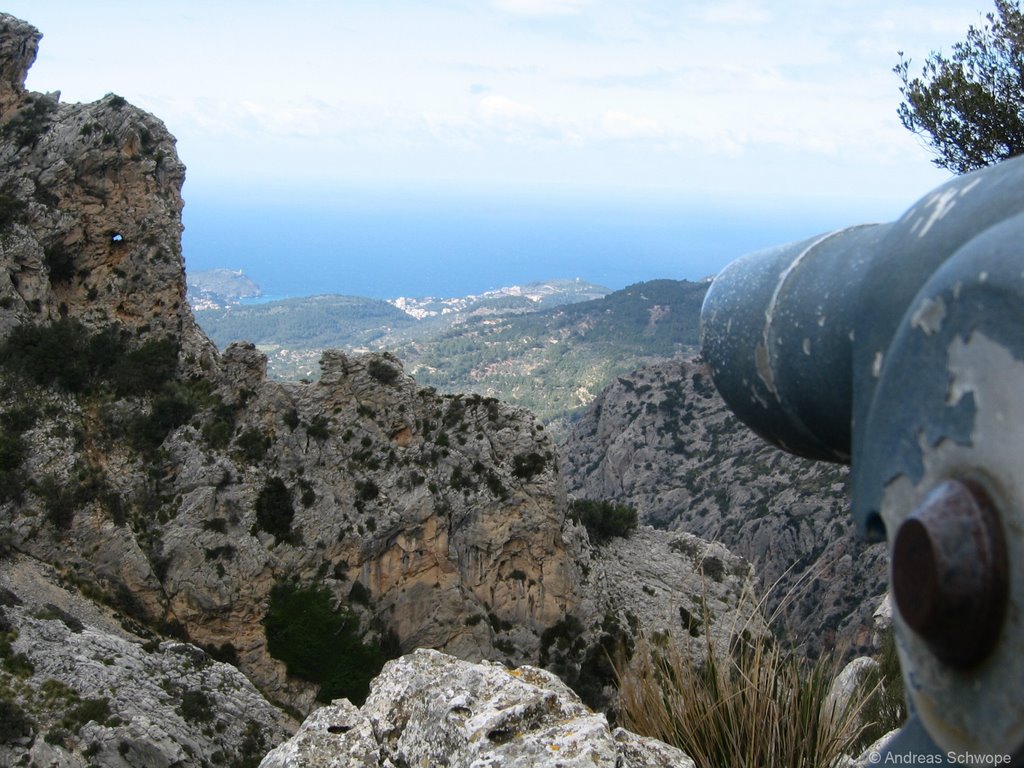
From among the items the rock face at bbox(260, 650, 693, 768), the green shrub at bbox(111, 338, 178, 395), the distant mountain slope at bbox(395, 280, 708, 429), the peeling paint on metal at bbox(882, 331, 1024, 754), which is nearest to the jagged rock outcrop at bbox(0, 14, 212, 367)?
the green shrub at bbox(111, 338, 178, 395)

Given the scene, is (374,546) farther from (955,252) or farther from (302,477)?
(955,252)

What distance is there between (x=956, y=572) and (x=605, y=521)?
4000 centimetres

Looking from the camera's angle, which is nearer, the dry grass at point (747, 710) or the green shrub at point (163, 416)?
the dry grass at point (747, 710)

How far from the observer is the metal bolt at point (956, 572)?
1001 millimetres

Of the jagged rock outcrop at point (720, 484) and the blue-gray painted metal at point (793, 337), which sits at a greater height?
the blue-gray painted metal at point (793, 337)

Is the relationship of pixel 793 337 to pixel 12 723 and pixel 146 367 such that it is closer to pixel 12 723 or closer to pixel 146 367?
pixel 12 723

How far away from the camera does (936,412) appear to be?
3.69ft

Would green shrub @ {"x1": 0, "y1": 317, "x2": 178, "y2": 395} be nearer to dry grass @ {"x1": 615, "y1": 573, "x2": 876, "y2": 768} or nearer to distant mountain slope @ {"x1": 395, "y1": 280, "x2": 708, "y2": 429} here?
dry grass @ {"x1": 615, "y1": 573, "x2": 876, "y2": 768}

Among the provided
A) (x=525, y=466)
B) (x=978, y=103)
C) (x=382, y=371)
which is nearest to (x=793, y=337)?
(x=978, y=103)

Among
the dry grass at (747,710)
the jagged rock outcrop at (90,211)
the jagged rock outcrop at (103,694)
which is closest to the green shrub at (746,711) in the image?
the dry grass at (747,710)

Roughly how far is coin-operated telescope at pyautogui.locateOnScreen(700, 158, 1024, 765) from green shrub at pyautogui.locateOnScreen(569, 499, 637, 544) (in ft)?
125

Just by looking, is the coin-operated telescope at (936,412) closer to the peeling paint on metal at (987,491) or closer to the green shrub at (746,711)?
the peeling paint on metal at (987,491)

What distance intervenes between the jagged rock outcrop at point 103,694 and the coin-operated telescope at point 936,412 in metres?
15.9

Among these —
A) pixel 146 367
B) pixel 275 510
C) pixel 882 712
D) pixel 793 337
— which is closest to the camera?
pixel 793 337
